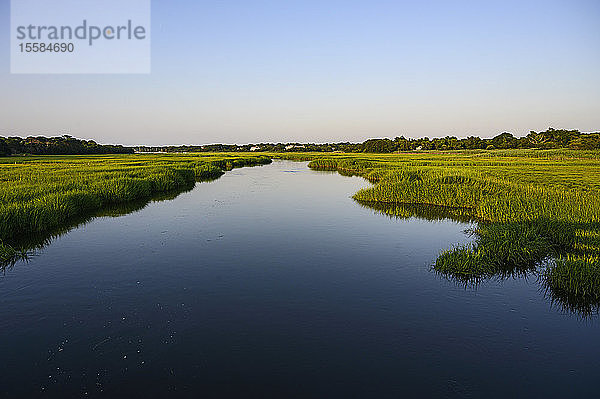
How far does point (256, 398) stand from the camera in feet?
17.3

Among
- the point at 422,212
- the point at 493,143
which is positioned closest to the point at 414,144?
the point at 493,143

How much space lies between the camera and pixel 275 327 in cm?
736

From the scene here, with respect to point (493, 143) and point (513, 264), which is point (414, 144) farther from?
point (513, 264)

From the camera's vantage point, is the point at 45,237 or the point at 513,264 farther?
the point at 45,237

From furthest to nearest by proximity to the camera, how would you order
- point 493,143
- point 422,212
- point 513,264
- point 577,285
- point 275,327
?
point 493,143
point 422,212
point 513,264
point 577,285
point 275,327

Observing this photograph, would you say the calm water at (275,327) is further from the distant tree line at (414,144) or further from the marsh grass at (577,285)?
the distant tree line at (414,144)

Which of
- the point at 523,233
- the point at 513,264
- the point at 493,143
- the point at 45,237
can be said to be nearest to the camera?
the point at 513,264

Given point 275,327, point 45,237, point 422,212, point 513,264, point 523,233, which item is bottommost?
point 275,327

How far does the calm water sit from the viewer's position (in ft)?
18.5

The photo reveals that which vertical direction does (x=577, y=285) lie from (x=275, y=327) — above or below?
above

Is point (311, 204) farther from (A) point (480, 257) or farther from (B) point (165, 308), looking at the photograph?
(B) point (165, 308)

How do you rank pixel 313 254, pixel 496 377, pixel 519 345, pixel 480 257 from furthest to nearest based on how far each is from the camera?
pixel 313 254 < pixel 480 257 < pixel 519 345 < pixel 496 377

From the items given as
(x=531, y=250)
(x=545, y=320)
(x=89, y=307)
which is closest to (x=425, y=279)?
(x=545, y=320)

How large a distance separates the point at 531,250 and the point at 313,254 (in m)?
6.71
